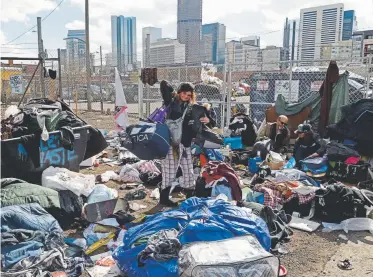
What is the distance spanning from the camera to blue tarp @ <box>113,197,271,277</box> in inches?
113

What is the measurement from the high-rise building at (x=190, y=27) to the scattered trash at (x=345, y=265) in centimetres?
1347

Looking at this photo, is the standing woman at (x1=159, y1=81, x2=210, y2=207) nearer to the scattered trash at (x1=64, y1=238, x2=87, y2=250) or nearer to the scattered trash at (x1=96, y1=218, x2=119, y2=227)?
the scattered trash at (x1=96, y1=218, x2=119, y2=227)

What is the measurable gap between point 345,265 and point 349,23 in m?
19.6

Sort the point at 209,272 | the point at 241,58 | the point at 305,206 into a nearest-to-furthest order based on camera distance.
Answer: the point at 209,272
the point at 305,206
the point at 241,58

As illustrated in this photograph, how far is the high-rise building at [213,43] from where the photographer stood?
54.9 ft

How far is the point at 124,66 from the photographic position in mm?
18625

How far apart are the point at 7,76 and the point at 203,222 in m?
15.1

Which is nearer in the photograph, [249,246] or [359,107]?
[249,246]

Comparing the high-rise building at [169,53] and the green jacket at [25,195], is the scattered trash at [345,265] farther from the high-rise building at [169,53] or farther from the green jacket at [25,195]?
the high-rise building at [169,53]

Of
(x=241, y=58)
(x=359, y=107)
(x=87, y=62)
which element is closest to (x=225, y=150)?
(x=359, y=107)

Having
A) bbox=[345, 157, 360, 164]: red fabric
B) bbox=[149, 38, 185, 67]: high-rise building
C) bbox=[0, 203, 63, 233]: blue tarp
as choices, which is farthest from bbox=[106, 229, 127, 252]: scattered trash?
bbox=[149, 38, 185, 67]: high-rise building

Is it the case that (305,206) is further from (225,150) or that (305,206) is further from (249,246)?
(225,150)

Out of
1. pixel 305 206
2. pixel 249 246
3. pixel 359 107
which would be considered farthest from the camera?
pixel 359 107

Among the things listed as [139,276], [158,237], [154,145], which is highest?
[154,145]
